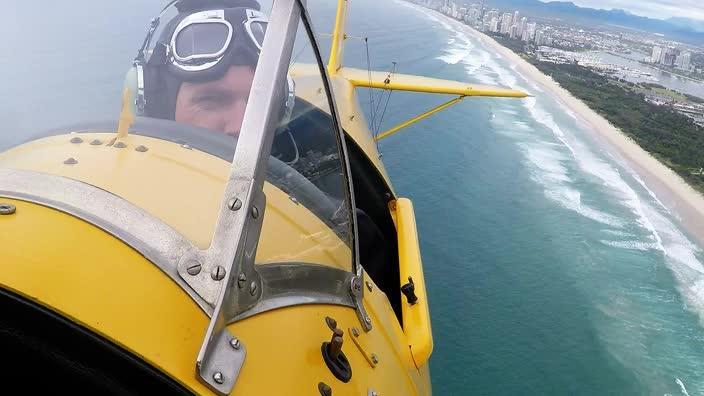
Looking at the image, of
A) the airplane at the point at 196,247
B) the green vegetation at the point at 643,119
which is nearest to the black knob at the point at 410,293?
the airplane at the point at 196,247

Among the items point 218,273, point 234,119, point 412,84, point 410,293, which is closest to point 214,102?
point 234,119

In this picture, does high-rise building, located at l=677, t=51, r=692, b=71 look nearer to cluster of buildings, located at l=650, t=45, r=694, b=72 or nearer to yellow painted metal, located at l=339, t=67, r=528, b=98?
cluster of buildings, located at l=650, t=45, r=694, b=72

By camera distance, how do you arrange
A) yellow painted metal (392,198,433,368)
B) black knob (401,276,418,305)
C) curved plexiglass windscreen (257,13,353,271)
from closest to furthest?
curved plexiglass windscreen (257,13,353,271) → yellow painted metal (392,198,433,368) → black knob (401,276,418,305)

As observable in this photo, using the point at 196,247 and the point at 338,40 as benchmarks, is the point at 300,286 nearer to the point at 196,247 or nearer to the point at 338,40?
the point at 196,247

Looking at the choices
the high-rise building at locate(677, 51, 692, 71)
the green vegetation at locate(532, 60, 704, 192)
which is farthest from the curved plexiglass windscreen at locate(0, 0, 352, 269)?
the high-rise building at locate(677, 51, 692, 71)

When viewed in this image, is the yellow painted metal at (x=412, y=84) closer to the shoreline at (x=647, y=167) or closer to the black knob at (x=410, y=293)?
the black knob at (x=410, y=293)
